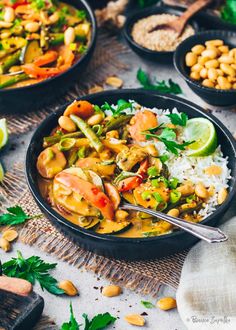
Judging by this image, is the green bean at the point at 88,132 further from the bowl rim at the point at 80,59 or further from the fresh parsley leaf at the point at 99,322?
the fresh parsley leaf at the point at 99,322

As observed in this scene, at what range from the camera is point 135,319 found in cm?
290

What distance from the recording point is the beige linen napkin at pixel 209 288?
2775 millimetres

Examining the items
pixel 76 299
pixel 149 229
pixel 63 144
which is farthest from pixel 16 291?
pixel 63 144

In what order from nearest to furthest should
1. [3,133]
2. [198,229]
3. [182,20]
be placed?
[198,229]
[3,133]
[182,20]

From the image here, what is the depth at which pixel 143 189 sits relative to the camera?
3.07 meters

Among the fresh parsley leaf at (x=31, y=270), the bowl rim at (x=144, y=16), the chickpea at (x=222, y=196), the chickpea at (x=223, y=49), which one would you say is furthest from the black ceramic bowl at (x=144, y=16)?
the fresh parsley leaf at (x=31, y=270)

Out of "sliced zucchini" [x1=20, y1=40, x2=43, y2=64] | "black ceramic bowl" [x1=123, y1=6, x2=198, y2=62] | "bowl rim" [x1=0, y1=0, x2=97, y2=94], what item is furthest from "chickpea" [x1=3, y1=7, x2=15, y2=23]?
"black ceramic bowl" [x1=123, y1=6, x2=198, y2=62]

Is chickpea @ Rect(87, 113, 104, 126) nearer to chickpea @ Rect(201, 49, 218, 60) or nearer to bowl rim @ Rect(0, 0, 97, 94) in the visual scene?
bowl rim @ Rect(0, 0, 97, 94)

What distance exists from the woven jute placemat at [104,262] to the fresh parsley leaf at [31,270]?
0.37 ft

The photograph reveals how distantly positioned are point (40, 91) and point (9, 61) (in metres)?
0.31

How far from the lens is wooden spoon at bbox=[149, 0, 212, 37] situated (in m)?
4.23

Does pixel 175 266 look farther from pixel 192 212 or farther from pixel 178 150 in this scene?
pixel 178 150

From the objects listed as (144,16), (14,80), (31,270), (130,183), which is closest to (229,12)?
(144,16)

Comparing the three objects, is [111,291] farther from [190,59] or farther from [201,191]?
[190,59]
